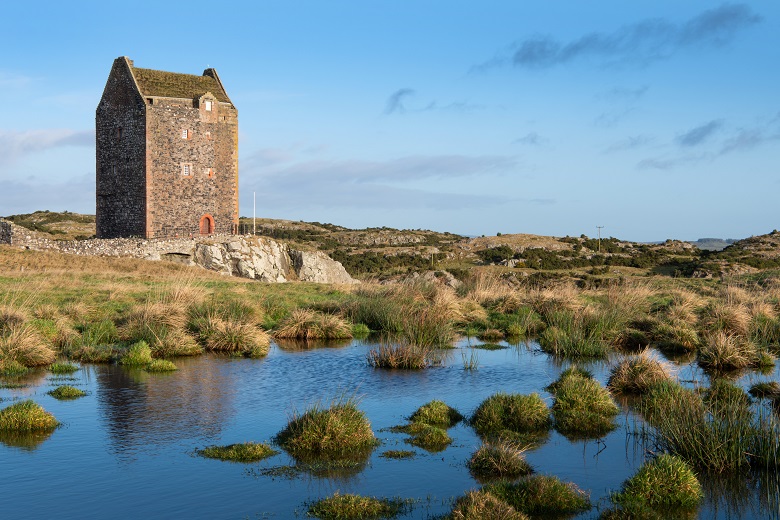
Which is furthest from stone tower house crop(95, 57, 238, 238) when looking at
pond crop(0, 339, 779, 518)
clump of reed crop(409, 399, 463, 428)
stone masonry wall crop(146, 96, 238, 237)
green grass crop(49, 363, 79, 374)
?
clump of reed crop(409, 399, 463, 428)

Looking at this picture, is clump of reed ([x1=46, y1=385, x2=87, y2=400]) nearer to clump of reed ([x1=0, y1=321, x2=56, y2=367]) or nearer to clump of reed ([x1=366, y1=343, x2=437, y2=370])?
clump of reed ([x1=0, y1=321, x2=56, y2=367])

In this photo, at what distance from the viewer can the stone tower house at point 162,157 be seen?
55250 mm

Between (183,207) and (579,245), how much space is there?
47.3 meters

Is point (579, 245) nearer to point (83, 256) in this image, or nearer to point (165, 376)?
point (83, 256)

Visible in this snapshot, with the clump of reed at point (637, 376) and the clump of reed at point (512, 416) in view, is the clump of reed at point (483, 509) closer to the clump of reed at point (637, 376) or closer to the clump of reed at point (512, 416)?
the clump of reed at point (512, 416)

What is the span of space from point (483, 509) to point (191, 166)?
51332 mm

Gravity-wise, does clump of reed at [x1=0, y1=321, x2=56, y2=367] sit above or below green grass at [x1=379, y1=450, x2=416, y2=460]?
above

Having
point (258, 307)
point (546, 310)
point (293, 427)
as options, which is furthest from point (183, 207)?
point (293, 427)

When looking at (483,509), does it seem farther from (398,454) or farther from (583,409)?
(583,409)

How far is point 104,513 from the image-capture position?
31.9ft

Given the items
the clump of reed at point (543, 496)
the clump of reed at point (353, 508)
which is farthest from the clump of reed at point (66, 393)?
the clump of reed at point (543, 496)

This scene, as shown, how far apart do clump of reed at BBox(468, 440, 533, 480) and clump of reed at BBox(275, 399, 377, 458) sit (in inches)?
74.3

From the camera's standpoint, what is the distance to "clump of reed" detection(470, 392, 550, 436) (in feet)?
45.3

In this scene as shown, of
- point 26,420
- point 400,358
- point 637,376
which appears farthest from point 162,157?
point 637,376
